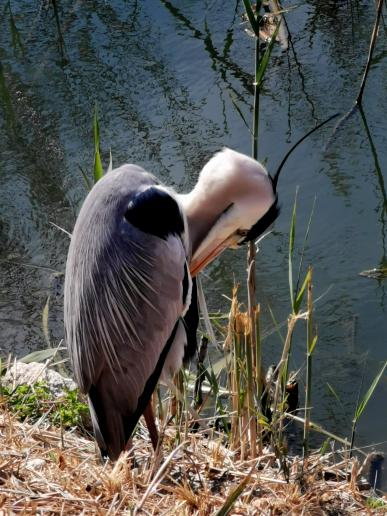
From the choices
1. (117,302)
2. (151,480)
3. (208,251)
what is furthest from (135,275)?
(151,480)

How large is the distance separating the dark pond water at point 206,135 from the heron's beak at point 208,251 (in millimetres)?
1165

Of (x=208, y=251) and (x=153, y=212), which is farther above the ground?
(x=153, y=212)

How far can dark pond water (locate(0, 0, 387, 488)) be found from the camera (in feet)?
15.9

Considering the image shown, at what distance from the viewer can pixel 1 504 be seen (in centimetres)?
248

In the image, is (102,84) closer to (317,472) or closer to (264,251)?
(264,251)

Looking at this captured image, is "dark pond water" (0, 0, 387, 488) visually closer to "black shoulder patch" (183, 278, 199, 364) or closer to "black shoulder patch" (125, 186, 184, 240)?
"black shoulder patch" (183, 278, 199, 364)

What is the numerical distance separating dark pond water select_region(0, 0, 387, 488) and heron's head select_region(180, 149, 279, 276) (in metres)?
1.20

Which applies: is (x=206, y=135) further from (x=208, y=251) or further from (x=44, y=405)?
(x=44, y=405)

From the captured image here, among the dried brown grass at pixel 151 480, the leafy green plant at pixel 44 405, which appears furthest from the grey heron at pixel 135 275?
the leafy green plant at pixel 44 405

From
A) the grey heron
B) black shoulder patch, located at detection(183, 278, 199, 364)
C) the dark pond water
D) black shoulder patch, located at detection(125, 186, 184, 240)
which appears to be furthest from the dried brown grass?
the dark pond water

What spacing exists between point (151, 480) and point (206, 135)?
377cm

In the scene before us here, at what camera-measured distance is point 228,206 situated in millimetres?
3361

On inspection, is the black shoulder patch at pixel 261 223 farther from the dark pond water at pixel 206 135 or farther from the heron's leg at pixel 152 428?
the dark pond water at pixel 206 135

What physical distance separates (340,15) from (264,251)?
127 inches
